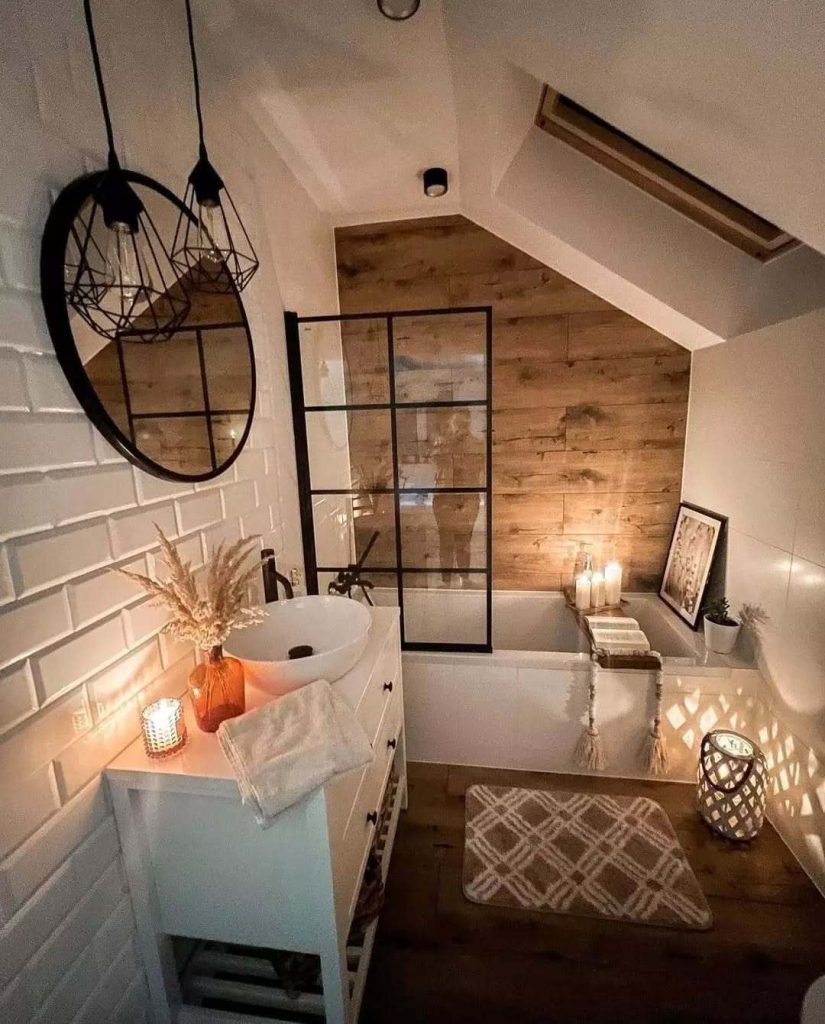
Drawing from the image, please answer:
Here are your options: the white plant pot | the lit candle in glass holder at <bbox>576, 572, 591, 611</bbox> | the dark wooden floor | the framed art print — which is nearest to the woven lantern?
the dark wooden floor

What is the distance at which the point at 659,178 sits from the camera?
162cm

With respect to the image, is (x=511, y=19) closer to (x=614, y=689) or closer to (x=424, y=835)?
(x=614, y=689)

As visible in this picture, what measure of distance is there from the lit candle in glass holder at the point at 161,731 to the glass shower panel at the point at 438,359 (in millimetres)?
1416

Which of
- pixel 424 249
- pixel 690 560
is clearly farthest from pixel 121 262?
pixel 690 560

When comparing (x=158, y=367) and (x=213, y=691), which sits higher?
(x=158, y=367)

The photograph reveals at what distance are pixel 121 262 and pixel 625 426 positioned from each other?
2275mm

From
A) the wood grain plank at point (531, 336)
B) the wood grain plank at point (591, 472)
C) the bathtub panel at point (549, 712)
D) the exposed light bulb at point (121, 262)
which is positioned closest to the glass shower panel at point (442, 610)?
the bathtub panel at point (549, 712)

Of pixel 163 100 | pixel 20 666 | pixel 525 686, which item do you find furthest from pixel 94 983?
pixel 163 100

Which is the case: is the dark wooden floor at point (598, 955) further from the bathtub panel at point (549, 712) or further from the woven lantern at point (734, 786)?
the bathtub panel at point (549, 712)

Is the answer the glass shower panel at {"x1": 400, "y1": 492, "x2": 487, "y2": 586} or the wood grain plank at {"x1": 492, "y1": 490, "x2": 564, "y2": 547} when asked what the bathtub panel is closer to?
the glass shower panel at {"x1": 400, "y1": 492, "x2": 487, "y2": 586}

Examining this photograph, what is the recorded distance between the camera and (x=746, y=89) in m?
0.93

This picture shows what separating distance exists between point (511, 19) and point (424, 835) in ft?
7.89

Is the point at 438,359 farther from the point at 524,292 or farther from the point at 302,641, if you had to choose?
the point at 302,641

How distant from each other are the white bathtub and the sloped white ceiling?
144 cm
